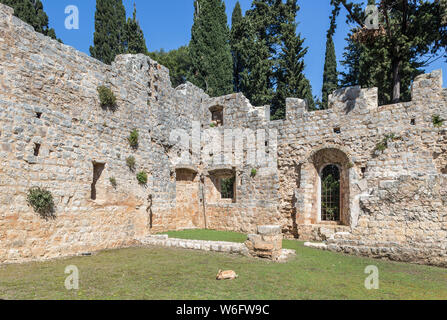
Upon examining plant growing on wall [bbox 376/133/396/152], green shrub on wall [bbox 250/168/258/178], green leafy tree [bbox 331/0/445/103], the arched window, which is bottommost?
the arched window

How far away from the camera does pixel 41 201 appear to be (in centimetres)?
789

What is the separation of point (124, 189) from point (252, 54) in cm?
1667

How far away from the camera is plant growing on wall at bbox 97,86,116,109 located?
10023mm

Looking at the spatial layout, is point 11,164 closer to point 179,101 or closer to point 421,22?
point 179,101

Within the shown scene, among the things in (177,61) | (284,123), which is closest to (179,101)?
(284,123)

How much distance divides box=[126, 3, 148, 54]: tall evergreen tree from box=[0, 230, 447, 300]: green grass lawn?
75.0 ft

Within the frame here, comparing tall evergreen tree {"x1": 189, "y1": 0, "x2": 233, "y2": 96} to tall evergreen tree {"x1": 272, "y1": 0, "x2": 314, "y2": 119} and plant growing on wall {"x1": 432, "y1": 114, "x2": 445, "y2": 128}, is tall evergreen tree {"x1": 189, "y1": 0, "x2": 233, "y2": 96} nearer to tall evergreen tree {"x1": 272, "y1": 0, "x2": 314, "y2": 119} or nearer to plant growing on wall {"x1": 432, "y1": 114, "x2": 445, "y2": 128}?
tall evergreen tree {"x1": 272, "y1": 0, "x2": 314, "y2": 119}

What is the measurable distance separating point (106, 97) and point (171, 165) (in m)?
4.25

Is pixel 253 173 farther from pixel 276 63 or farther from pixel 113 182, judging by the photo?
pixel 276 63

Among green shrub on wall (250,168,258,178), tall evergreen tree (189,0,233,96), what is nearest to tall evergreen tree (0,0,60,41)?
tall evergreen tree (189,0,233,96)

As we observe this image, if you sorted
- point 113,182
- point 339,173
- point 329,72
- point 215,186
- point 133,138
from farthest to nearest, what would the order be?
1. point 329,72
2. point 215,186
3. point 339,173
4. point 133,138
5. point 113,182

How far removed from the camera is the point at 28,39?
8117mm

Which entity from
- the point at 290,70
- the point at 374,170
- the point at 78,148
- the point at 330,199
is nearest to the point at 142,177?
the point at 78,148

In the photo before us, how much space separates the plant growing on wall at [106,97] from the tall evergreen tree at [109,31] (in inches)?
696
